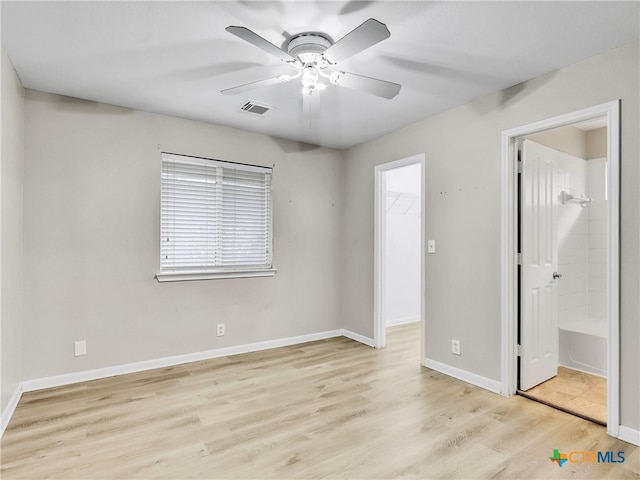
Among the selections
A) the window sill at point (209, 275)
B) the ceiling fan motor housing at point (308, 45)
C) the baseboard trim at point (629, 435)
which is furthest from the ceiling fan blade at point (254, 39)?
the baseboard trim at point (629, 435)

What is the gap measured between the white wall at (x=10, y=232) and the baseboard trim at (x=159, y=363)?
0.21 m

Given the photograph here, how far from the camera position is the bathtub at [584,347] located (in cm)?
330

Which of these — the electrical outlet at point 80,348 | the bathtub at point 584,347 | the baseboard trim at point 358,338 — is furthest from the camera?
the baseboard trim at point 358,338

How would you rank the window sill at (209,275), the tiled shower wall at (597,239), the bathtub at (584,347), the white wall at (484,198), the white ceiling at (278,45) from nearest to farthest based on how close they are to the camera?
the white ceiling at (278,45), the white wall at (484,198), the bathtub at (584,347), the window sill at (209,275), the tiled shower wall at (597,239)

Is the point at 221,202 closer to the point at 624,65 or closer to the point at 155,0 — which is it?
the point at 155,0

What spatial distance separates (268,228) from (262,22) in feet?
7.77

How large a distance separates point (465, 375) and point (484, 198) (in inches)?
59.5

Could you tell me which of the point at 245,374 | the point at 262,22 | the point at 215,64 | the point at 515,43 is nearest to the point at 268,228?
the point at 245,374

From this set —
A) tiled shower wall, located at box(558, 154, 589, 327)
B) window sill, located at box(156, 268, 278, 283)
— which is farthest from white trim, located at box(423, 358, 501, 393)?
window sill, located at box(156, 268, 278, 283)

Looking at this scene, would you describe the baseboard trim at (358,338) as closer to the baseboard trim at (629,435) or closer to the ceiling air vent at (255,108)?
the baseboard trim at (629,435)

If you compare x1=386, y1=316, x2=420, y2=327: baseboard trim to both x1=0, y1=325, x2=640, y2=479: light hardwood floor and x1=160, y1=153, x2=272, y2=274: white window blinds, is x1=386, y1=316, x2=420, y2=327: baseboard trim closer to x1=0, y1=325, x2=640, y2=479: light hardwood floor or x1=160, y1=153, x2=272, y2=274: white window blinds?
x1=0, y1=325, x2=640, y2=479: light hardwood floor

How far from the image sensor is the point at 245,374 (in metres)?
3.26

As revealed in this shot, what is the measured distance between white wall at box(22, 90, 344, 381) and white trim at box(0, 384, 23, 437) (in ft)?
0.60

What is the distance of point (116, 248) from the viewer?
3.21m
